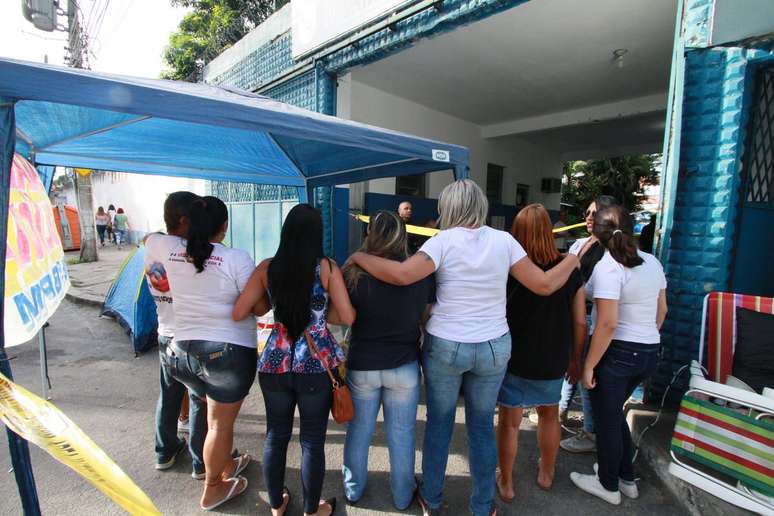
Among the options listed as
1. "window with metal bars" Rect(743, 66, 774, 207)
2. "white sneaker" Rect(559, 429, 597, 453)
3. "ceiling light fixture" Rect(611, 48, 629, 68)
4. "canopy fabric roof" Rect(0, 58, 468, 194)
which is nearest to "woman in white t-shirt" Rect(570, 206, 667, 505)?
"white sneaker" Rect(559, 429, 597, 453)

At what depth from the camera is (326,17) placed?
589cm

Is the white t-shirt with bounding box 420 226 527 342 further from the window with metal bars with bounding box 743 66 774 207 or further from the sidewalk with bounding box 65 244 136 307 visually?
the sidewalk with bounding box 65 244 136 307

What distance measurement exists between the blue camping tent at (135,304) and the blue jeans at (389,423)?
350 cm

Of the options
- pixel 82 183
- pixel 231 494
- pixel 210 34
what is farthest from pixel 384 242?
pixel 210 34

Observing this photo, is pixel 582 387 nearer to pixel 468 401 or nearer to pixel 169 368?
pixel 468 401

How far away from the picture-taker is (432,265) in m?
1.90

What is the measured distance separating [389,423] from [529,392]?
812mm

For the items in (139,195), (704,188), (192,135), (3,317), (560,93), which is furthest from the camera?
(139,195)

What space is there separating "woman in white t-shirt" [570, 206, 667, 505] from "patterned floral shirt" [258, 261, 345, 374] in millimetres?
1481

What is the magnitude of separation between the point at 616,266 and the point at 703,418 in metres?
1.05

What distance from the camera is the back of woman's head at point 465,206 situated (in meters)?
1.93

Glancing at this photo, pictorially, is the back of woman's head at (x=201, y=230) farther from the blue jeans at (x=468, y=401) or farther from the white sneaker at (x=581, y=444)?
the white sneaker at (x=581, y=444)

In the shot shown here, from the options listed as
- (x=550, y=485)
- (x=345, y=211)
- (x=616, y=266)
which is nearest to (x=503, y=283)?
(x=616, y=266)

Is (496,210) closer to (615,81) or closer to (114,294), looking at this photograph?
(615,81)
